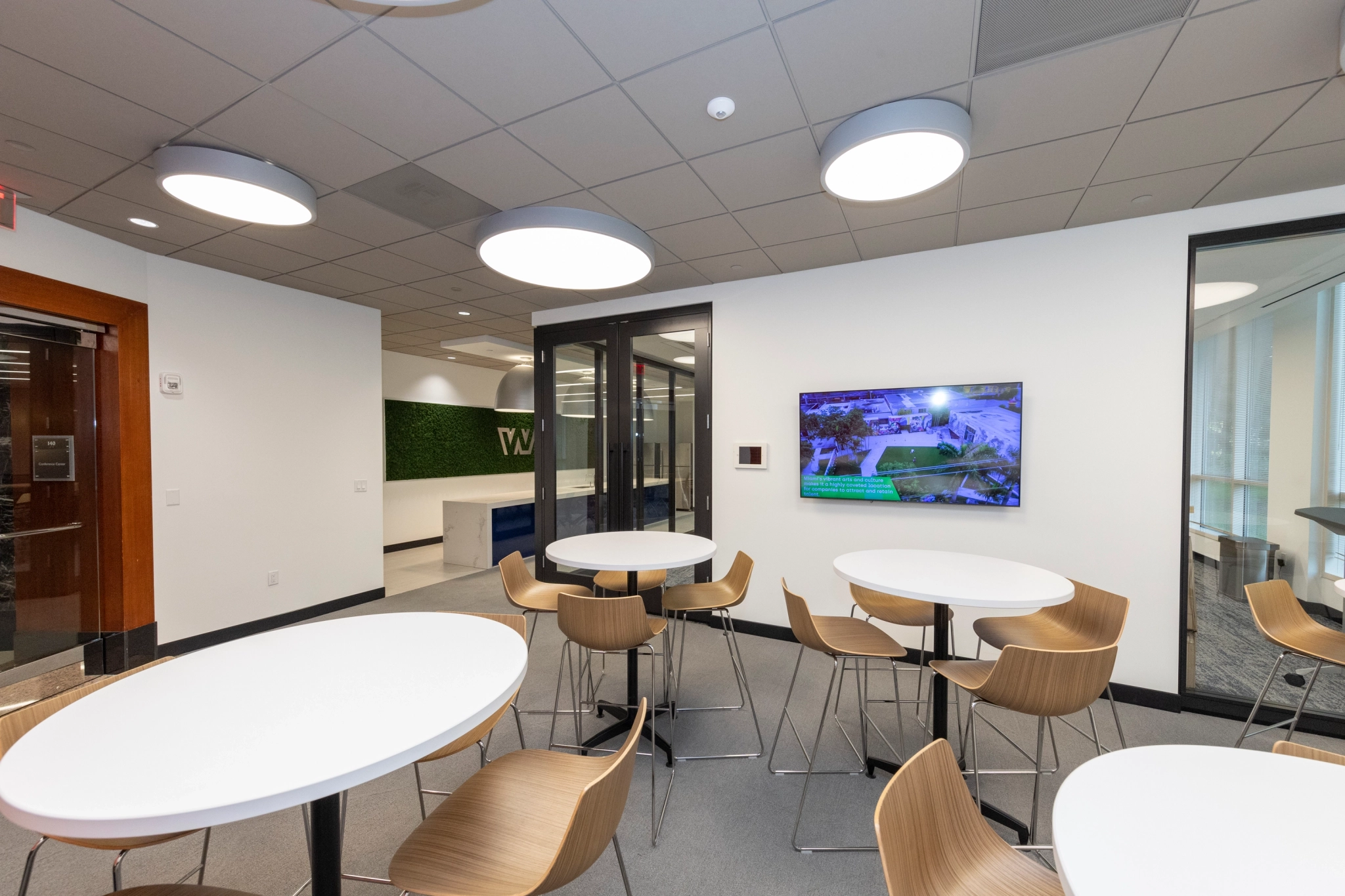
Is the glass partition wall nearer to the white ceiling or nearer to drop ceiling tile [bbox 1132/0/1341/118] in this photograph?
the white ceiling

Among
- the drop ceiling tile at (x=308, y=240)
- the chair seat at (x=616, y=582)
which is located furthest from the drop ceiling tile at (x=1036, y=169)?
the drop ceiling tile at (x=308, y=240)

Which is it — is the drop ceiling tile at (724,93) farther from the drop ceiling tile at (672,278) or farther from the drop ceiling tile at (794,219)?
the drop ceiling tile at (672,278)

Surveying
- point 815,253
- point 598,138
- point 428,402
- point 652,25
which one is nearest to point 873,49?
point 652,25

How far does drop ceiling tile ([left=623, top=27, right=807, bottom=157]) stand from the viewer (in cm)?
186

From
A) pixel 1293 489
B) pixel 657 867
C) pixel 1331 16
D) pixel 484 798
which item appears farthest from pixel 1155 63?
pixel 657 867

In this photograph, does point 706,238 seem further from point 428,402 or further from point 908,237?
point 428,402

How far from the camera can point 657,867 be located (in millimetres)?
1900

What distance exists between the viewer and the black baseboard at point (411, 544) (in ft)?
24.5

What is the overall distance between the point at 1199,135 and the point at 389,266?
4.63 m

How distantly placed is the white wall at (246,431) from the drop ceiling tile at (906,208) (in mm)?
4505

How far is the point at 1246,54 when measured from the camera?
5.95 ft

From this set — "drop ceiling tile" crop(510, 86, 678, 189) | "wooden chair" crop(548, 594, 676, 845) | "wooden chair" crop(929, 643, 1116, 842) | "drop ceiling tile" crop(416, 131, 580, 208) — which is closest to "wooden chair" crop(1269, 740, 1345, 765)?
"wooden chair" crop(929, 643, 1116, 842)

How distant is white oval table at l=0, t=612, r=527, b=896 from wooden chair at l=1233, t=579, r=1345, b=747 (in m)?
3.27

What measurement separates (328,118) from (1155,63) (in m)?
3.13
